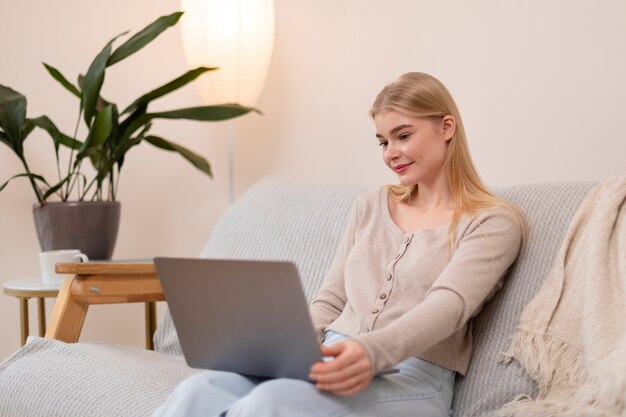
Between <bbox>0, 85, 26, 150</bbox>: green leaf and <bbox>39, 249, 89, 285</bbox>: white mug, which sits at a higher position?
→ <bbox>0, 85, 26, 150</bbox>: green leaf

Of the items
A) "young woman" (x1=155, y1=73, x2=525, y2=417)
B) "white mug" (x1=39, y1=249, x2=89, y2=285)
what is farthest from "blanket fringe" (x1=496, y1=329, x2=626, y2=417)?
"white mug" (x1=39, y1=249, x2=89, y2=285)

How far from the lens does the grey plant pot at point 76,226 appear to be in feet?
7.61

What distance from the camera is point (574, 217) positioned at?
1423mm

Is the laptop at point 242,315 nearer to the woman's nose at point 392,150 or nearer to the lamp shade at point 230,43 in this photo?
the woman's nose at point 392,150

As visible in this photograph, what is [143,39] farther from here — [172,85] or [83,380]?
[83,380]

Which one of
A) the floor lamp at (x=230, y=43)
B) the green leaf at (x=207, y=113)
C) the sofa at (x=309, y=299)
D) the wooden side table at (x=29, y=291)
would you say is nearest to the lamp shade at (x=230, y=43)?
the floor lamp at (x=230, y=43)

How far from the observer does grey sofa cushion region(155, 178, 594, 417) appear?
Answer: 1372mm

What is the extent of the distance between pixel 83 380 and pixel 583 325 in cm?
85

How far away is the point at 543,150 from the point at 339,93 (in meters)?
0.78

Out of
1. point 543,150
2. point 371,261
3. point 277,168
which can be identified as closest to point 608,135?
point 543,150

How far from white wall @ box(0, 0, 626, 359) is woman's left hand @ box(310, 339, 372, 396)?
102 cm

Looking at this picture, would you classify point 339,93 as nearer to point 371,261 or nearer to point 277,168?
point 277,168

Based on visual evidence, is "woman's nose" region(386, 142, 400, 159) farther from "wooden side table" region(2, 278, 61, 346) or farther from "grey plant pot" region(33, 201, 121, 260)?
"grey plant pot" region(33, 201, 121, 260)

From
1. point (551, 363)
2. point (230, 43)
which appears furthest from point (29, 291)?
point (551, 363)
